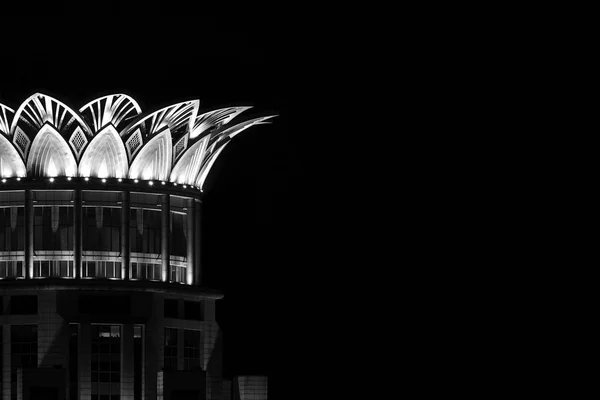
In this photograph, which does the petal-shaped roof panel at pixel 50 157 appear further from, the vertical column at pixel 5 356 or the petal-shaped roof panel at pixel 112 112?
the vertical column at pixel 5 356

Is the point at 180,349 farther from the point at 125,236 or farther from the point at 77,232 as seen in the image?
the point at 77,232

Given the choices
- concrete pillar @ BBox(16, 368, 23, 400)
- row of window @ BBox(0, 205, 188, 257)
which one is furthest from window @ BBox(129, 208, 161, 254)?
concrete pillar @ BBox(16, 368, 23, 400)

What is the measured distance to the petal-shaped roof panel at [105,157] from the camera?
10600cm

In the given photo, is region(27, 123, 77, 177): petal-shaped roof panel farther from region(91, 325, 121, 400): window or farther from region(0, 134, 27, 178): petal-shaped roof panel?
region(91, 325, 121, 400): window

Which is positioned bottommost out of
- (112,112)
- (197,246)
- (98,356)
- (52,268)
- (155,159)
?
(98,356)

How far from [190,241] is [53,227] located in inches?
370

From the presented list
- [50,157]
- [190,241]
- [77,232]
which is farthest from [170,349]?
[50,157]

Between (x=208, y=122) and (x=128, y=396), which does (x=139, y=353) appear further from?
(x=208, y=122)

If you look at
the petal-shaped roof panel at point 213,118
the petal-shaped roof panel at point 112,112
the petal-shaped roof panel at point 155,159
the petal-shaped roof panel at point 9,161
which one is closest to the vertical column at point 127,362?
the petal-shaped roof panel at point 155,159

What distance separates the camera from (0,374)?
4166 inches

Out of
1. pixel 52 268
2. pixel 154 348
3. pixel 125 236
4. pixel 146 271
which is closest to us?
pixel 154 348

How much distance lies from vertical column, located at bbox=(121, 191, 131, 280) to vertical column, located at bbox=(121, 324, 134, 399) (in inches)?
146

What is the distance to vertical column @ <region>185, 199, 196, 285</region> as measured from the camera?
111m

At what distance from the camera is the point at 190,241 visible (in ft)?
364
